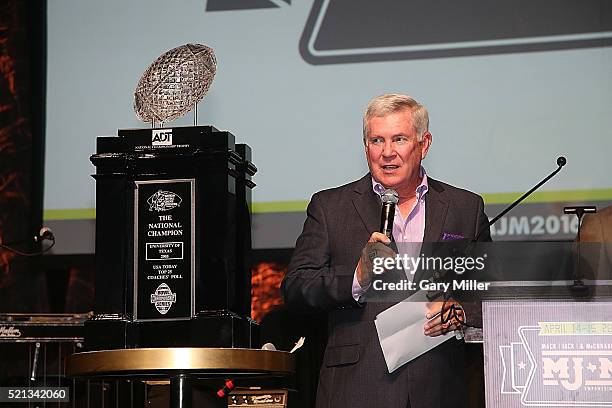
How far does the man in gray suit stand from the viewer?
7.58ft

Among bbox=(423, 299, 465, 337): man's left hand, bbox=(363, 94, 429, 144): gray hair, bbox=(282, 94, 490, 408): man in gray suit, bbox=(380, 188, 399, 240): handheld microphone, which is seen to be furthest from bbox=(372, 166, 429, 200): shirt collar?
bbox=(423, 299, 465, 337): man's left hand

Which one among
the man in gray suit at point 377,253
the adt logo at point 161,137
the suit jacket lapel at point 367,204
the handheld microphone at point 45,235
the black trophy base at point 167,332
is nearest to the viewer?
the man in gray suit at point 377,253

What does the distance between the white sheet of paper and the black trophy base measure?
0.69 meters

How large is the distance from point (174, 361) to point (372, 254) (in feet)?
2.15

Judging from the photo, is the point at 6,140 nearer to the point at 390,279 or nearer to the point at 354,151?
the point at 354,151

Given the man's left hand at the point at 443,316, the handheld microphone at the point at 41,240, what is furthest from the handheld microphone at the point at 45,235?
the man's left hand at the point at 443,316

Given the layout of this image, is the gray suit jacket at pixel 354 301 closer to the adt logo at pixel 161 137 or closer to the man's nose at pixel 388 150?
the man's nose at pixel 388 150

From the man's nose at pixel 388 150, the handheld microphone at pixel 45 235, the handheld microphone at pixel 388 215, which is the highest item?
Answer: the handheld microphone at pixel 45 235

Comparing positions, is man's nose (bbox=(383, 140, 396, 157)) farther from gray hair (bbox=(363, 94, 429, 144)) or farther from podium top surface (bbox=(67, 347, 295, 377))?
Answer: podium top surface (bbox=(67, 347, 295, 377))

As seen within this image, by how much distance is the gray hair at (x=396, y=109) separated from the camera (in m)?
2.86

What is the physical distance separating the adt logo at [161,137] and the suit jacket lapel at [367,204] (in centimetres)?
62

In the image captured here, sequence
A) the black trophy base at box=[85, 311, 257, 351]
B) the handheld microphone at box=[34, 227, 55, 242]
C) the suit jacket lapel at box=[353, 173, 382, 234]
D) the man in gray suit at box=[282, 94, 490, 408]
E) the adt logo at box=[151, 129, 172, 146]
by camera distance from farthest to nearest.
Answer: the handheld microphone at box=[34, 227, 55, 242]
the adt logo at box=[151, 129, 172, 146]
the black trophy base at box=[85, 311, 257, 351]
the suit jacket lapel at box=[353, 173, 382, 234]
the man in gray suit at box=[282, 94, 490, 408]

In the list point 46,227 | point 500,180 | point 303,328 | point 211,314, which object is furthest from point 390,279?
point 46,227

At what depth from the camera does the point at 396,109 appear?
2869 millimetres
